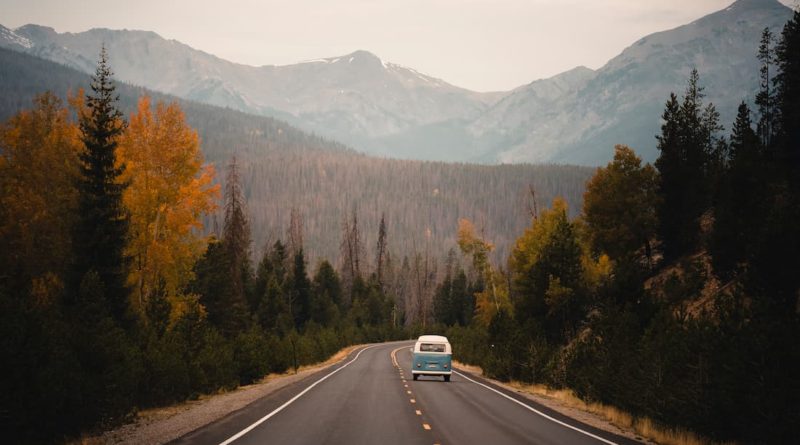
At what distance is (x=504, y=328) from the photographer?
48.7m

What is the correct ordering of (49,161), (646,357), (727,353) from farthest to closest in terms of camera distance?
(49,161), (646,357), (727,353)

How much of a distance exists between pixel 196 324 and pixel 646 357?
17.6 metres

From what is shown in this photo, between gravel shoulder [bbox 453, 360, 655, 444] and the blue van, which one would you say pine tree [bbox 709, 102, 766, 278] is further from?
the blue van

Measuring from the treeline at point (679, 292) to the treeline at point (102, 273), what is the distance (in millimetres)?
14902

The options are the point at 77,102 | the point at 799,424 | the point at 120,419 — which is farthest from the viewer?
the point at 77,102

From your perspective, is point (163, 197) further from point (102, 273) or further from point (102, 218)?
point (102, 273)

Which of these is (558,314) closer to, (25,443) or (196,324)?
(196,324)

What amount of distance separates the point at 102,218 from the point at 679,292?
34.7 meters

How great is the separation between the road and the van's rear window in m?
7.05

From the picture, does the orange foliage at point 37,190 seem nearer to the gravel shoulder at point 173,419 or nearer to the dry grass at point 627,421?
the gravel shoulder at point 173,419

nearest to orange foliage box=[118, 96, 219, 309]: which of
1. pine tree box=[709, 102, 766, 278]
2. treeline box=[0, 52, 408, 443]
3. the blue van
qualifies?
treeline box=[0, 52, 408, 443]

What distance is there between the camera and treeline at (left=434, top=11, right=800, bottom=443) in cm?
1692

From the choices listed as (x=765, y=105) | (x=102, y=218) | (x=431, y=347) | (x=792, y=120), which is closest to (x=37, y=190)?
(x=102, y=218)

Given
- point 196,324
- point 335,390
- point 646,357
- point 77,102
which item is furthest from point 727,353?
point 77,102
